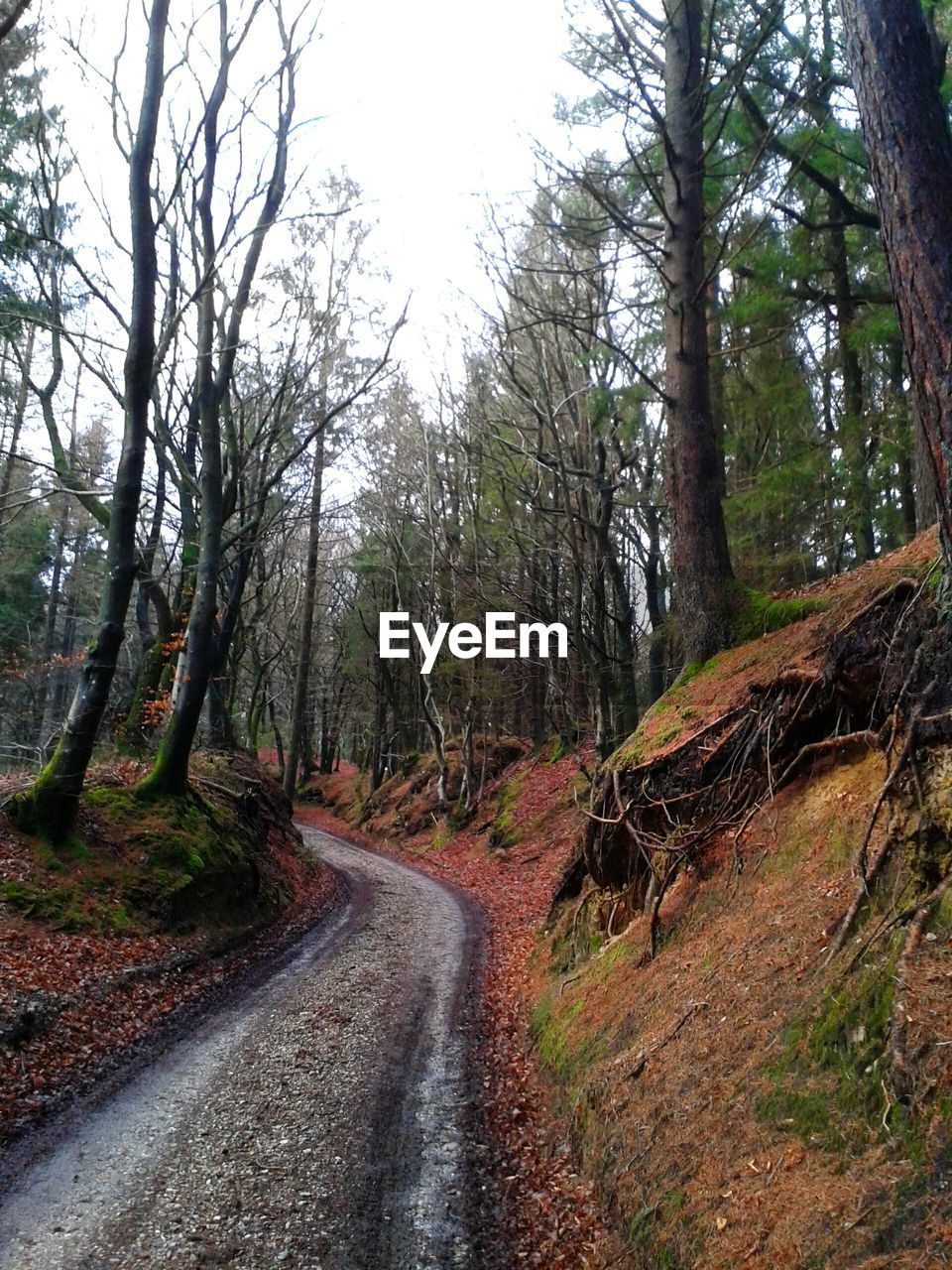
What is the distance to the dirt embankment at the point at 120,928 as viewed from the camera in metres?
6.17

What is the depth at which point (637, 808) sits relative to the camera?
321 inches

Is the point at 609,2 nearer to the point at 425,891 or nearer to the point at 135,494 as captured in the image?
the point at 135,494

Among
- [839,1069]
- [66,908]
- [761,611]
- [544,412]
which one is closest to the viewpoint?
[839,1069]

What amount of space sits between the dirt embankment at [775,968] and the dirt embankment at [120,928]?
3.18 metres

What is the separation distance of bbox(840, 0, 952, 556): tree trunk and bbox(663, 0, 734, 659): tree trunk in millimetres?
4323

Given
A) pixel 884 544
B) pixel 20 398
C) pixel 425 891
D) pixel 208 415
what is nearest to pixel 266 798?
pixel 425 891

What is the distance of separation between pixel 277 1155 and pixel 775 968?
3.19 metres

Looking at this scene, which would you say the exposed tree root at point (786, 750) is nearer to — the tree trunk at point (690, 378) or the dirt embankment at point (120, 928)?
the tree trunk at point (690, 378)

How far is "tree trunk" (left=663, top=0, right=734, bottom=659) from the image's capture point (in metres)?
9.49

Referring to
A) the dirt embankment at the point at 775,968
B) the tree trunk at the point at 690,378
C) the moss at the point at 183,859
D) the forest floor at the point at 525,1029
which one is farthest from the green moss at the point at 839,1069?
the moss at the point at 183,859

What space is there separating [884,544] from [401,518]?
14848 millimetres

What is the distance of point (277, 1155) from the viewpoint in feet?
16.8

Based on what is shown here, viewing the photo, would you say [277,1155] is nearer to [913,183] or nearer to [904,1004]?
[904,1004]

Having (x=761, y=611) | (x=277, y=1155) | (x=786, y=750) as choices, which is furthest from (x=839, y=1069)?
(x=761, y=611)
